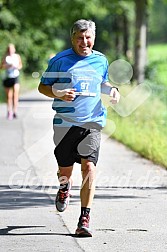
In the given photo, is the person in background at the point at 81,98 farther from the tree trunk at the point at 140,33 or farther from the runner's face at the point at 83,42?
the tree trunk at the point at 140,33

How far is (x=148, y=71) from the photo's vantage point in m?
32.4

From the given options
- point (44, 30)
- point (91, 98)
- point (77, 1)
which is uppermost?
point (91, 98)

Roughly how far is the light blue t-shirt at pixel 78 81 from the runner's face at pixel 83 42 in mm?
57

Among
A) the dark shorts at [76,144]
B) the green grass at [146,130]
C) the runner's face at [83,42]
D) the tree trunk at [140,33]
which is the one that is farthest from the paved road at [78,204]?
the tree trunk at [140,33]

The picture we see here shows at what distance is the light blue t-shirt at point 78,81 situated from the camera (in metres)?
7.70

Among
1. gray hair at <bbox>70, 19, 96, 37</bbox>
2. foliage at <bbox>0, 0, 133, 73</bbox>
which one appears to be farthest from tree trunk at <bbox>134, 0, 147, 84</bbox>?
gray hair at <bbox>70, 19, 96, 37</bbox>

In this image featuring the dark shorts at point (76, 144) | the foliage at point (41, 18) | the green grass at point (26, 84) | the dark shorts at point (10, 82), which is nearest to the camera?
the dark shorts at point (76, 144)

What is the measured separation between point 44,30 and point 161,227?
159 ft

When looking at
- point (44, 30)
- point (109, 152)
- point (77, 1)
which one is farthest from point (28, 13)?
point (109, 152)

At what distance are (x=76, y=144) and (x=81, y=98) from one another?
450 mm

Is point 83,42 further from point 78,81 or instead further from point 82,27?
point 78,81

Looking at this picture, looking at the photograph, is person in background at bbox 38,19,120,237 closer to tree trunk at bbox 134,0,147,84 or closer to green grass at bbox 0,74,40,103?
tree trunk at bbox 134,0,147,84

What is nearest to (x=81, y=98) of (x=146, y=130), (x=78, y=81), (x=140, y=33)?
(x=78, y=81)

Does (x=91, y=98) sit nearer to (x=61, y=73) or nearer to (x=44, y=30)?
(x=61, y=73)
